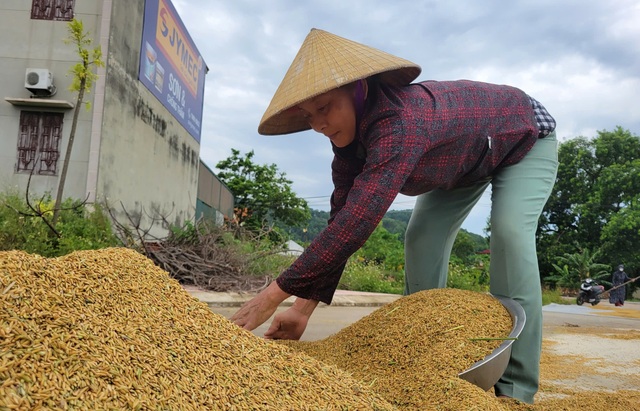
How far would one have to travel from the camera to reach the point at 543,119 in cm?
206

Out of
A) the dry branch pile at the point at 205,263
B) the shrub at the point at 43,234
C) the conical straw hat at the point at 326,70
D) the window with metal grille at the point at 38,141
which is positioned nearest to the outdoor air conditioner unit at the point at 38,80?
the window with metal grille at the point at 38,141

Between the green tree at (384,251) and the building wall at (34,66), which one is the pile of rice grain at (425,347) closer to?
the building wall at (34,66)

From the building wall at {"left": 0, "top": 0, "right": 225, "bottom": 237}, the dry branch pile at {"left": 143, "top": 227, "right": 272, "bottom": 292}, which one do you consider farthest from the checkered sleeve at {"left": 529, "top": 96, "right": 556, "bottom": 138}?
the building wall at {"left": 0, "top": 0, "right": 225, "bottom": 237}

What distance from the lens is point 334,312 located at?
4.72 metres

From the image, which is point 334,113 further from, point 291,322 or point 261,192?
point 261,192

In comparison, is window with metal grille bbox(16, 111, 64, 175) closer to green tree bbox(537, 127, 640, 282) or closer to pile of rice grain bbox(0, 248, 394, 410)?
pile of rice grain bbox(0, 248, 394, 410)

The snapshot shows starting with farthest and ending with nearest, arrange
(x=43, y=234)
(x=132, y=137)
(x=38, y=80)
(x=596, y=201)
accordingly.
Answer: (x=596, y=201) → (x=132, y=137) → (x=38, y=80) → (x=43, y=234)

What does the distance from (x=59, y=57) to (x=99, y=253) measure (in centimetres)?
710

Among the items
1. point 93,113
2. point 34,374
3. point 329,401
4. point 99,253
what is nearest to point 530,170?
point 329,401

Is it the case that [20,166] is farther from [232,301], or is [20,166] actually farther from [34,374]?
[34,374]

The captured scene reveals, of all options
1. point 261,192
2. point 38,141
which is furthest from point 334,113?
point 261,192

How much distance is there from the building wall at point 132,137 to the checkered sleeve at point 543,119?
5.05 metres

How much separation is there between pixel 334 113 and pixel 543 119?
0.96m

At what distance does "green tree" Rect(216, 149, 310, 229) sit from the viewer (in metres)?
22.1
